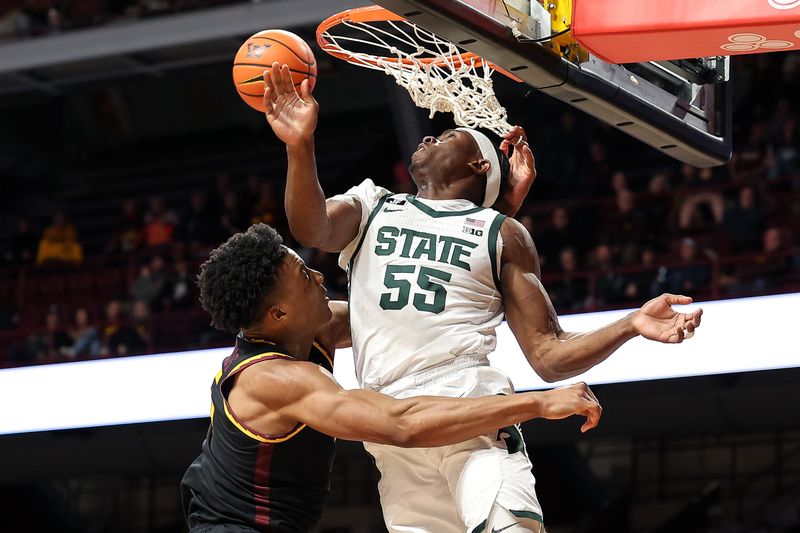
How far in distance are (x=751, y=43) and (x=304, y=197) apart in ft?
4.50

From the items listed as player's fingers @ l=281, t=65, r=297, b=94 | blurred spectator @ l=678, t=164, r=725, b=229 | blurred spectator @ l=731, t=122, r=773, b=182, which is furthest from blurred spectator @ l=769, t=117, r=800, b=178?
player's fingers @ l=281, t=65, r=297, b=94

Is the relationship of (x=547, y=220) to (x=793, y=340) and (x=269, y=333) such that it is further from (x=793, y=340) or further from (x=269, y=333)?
(x=269, y=333)

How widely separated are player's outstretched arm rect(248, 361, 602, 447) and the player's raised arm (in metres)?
0.46

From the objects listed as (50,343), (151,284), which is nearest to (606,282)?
(151,284)

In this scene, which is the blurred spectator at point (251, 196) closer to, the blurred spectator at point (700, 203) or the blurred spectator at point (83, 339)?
the blurred spectator at point (83, 339)

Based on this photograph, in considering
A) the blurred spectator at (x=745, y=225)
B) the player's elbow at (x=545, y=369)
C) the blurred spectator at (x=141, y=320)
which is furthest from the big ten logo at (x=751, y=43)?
the blurred spectator at (x=141, y=320)

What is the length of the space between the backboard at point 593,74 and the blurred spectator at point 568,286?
585 centimetres

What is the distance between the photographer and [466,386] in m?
3.69

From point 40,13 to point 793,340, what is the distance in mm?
9588

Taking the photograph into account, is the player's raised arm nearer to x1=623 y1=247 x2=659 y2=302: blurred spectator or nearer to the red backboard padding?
the red backboard padding

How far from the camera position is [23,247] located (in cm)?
1436

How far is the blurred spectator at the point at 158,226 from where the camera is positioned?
13562 millimetres

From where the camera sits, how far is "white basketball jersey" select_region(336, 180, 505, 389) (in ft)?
12.3

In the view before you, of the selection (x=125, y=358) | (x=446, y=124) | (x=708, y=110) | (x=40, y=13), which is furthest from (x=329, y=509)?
(x=708, y=110)
